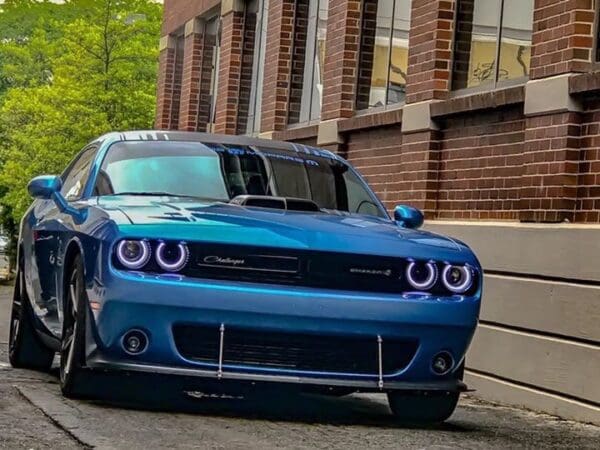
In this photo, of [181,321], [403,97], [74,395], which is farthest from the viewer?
[403,97]

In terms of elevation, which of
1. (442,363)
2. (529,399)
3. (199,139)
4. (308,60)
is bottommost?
(529,399)

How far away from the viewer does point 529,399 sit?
384 inches

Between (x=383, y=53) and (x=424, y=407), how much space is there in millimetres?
8175

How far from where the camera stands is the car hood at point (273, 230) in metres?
6.73

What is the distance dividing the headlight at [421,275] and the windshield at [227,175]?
1309 mm

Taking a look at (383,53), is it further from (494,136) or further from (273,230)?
(273,230)

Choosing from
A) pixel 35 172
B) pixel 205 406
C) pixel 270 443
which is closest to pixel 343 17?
pixel 205 406

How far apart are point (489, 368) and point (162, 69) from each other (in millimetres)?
17320

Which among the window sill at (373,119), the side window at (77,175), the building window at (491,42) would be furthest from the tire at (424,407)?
the window sill at (373,119)

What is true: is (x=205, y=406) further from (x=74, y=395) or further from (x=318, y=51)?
(x=318, y=51)

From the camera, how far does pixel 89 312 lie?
6820 millimetres

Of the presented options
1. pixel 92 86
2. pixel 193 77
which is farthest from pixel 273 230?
pixel 92 86

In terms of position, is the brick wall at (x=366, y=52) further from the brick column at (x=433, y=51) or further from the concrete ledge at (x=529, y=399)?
the concrete ledge at (x=529, y=399)

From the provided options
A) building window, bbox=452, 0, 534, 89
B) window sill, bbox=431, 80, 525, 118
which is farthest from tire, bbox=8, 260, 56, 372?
building window, bbox=452, 0, 534, 89
